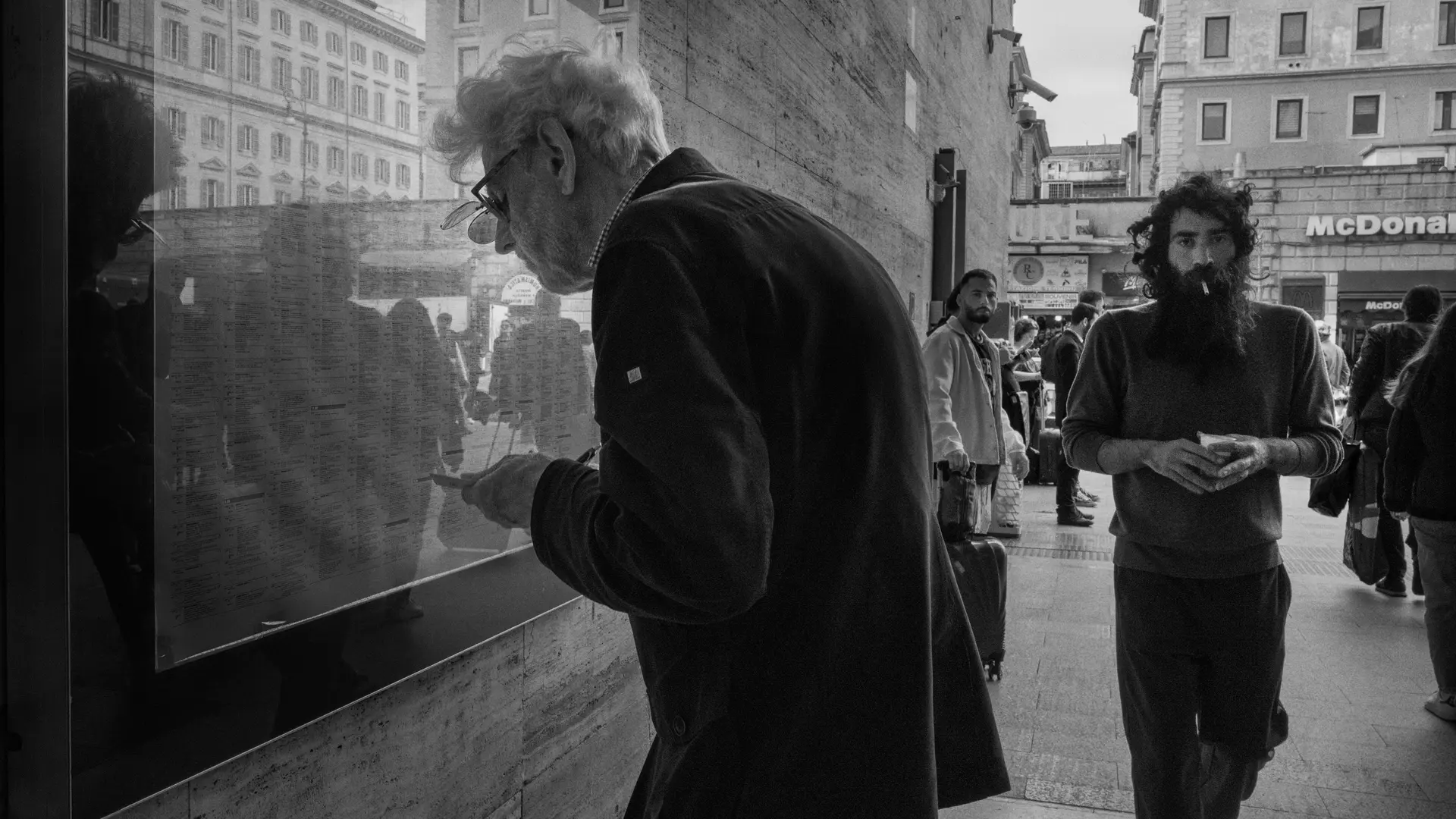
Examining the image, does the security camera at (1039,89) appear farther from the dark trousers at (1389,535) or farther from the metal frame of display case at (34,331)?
the metal frame of display case at (34,331)

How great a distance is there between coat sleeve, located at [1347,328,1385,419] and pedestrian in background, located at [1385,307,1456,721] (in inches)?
76.0

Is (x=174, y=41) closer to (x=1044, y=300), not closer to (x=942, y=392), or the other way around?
(x=942, y=392)

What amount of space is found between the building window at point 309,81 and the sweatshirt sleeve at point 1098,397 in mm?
2190

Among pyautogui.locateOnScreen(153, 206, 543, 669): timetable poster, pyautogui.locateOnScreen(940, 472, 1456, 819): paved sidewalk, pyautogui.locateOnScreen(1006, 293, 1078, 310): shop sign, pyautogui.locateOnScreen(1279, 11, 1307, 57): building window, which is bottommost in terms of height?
pyautogui.locateOnScreen(940, 472, 1456, 819): paved sidewalk

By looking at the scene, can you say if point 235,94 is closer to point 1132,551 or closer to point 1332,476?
point 1132,551

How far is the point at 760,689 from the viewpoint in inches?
53.1

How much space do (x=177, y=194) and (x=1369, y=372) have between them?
6846 mm

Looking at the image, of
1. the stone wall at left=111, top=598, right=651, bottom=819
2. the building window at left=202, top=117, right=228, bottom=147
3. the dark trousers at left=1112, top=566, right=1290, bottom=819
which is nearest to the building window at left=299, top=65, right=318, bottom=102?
the building window at left=202, top=117, right=228, bottom=147

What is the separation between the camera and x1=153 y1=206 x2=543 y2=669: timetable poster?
1526 mm

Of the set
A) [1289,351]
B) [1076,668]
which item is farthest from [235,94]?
[1076,668]

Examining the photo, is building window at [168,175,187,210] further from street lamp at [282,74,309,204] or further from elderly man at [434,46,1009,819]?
elderly man at [434,46,1009,819]

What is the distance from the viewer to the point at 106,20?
1.41 m

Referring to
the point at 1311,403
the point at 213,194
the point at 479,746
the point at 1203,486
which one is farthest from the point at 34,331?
the point at 1311,403

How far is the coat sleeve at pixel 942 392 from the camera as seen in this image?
18.6 ft
